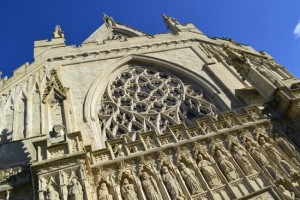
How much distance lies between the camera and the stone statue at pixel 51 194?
6736mm

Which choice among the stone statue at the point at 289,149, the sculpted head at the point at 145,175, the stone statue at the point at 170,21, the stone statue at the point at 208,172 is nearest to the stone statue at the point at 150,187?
the sculpted head at the point at 145,175

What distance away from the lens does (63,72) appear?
14008 mm

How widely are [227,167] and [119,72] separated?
7.43 meters

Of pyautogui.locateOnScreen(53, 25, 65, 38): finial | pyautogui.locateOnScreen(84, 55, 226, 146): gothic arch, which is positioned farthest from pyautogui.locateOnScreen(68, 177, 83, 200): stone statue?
pyautogui.locateOnScreen(53, 25, 65, 38): finial

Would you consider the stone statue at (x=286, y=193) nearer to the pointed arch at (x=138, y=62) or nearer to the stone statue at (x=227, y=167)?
the stone statue at (x=227, y=167)

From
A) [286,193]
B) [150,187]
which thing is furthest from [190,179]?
[286,193]

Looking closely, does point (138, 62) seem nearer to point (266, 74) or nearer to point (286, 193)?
point (266, 74)

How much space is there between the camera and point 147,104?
40.6 ft

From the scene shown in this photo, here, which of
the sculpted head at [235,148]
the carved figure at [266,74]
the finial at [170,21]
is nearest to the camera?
the sculpted head at [235,148]

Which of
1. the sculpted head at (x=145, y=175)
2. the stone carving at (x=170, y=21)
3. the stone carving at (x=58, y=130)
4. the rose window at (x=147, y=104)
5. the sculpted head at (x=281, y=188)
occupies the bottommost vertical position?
the sculpted head at (x=281, y=188)

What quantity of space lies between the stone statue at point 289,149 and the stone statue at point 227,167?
167 centimetres

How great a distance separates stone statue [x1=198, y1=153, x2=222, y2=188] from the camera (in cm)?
784

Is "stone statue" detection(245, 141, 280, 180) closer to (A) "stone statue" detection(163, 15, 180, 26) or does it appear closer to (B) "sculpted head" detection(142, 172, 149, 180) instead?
(B) "sculpted head" detection(142, 172, 149, 180)

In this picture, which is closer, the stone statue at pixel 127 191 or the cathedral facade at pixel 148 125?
the stone statue at pixel 127 191
